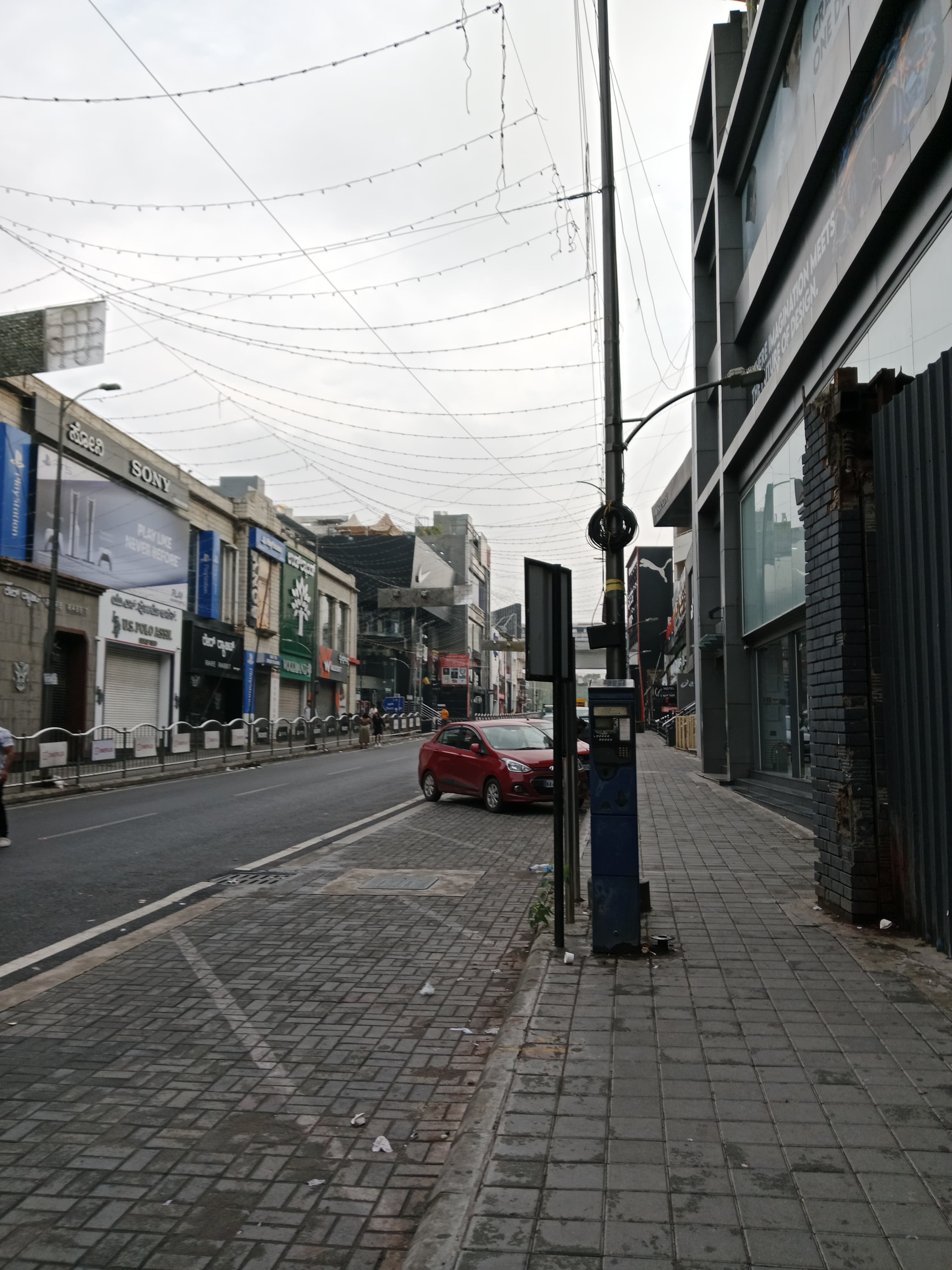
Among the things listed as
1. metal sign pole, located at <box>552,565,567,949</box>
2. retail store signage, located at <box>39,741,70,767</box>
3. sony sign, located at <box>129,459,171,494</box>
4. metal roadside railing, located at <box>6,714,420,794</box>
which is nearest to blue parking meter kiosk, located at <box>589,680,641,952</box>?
metal sign pole, located at <box>552,565,567,949</box>

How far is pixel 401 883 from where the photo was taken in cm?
973

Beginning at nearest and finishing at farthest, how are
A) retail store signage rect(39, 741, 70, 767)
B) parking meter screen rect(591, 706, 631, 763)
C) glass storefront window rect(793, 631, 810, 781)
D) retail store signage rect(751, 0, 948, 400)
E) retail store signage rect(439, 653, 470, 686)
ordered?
parking meter screen rect(591, 706, 631, 763), retail store signage rect(751, 0, 948, 400), glass storefront window rect(793, 631, 810, 781), retail store signage rect(39, 741, 70, 767), retail store signage rect(439, 653, 470, 686)

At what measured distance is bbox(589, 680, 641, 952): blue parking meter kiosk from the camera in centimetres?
626

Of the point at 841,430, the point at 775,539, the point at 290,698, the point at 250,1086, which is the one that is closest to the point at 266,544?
the point at 290,698

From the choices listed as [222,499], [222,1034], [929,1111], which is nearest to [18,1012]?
[222,1034]

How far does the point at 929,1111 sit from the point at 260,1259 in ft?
8.23

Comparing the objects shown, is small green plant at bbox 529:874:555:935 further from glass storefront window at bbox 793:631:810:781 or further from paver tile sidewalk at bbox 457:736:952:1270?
glass storefront window at bbox 793:631:810:781

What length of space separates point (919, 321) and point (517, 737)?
10209mm

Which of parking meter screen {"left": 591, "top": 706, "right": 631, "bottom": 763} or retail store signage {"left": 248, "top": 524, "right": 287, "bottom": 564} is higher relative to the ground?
retail store signage {"left": 248, "top": 524, "right": 287, "bottom": 564}

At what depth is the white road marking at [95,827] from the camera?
523 inches

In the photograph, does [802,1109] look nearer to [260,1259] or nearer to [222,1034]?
[260,1259]

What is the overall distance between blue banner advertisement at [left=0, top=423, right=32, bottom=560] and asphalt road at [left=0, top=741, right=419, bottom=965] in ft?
25.0

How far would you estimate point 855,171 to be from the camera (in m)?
10.3

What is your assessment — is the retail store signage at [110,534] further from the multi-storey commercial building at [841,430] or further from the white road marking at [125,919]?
the multi-storey commercial building at [841,430]
